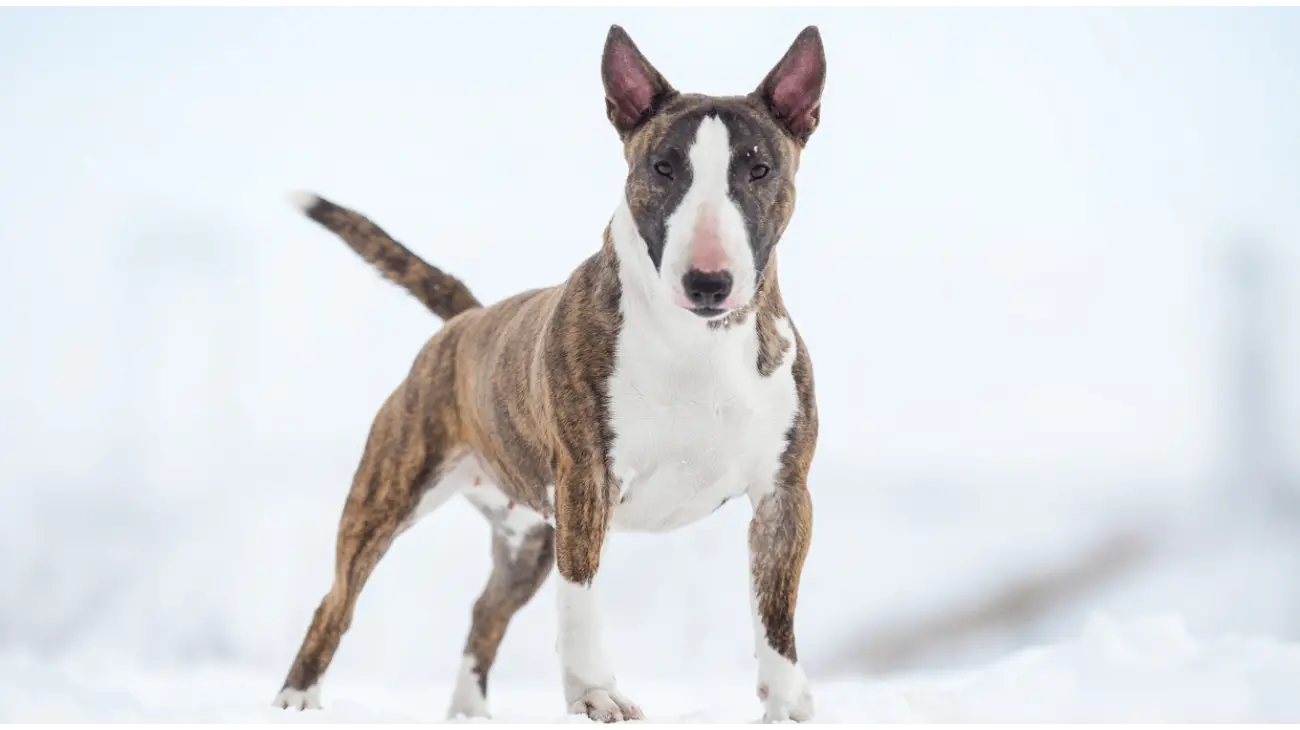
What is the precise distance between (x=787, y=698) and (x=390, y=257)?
1667mm

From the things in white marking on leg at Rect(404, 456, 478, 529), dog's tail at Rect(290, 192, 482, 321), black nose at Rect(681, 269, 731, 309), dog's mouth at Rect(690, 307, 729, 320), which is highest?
dog's tail at Rect(290, 192, 482, 321)

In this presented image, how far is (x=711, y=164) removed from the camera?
2.36 meters

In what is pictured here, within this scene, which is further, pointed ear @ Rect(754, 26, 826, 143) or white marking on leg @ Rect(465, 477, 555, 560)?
white marking on leg @ Rect(465, 477, 555, 560)

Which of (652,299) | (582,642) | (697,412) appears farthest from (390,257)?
(582,642)

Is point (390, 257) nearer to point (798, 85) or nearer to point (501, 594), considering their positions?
point (501, 594)

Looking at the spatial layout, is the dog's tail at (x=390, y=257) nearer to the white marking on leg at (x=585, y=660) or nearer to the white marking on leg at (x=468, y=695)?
the white marking on leg at (x=468, y=695)

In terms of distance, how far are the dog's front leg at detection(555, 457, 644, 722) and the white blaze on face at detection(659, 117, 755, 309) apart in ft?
1.34

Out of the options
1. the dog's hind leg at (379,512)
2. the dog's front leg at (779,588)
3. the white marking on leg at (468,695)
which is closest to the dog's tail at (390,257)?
the dog's hind leg at (379,512)

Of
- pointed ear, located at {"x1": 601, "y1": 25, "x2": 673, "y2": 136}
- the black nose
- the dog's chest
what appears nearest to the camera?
the black nose

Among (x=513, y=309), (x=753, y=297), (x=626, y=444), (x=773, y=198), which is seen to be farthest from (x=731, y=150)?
(x=513, y=309)

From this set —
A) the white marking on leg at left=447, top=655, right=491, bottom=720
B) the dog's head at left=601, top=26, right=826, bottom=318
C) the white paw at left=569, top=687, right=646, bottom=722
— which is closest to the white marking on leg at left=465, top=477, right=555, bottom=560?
the white marking on leg at left=447, top=655, right=491, bottom=720

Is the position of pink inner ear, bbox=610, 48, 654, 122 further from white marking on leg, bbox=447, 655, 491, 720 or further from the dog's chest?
white marking on leg, bbox=447, 655, 491, 720

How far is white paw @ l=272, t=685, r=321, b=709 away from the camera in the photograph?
3.03m

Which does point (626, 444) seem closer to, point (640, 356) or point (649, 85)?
point (640, 356)
